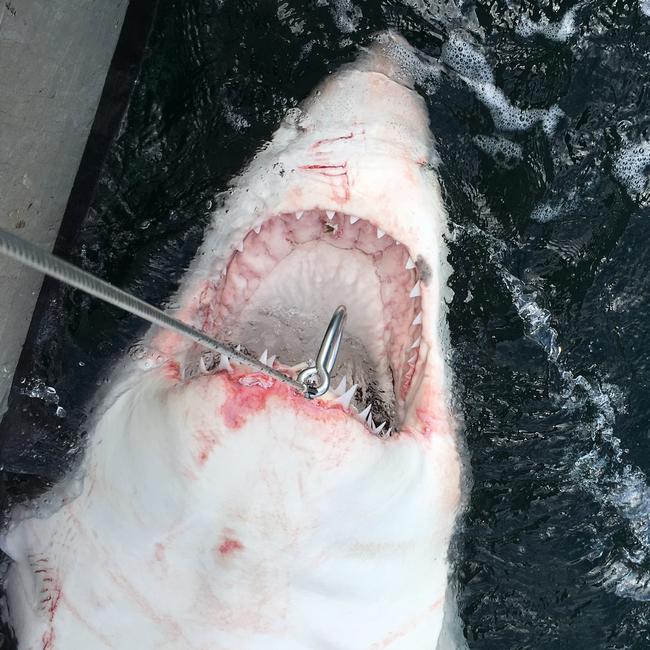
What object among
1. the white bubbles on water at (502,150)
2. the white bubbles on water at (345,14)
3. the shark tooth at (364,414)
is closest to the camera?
the shark tooth at (364,414)

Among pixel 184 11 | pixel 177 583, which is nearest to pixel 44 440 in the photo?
pixel 177 583

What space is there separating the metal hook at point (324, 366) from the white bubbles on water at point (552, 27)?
1432mm

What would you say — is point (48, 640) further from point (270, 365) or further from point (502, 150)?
point (502, 150)

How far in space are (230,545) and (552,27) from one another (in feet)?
6.56

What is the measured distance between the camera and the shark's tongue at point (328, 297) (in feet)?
5.81

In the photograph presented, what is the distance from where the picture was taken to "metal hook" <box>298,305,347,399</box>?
4.43ft

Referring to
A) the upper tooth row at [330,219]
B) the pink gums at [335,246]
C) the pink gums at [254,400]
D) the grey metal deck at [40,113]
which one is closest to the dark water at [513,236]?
the grey metal deck at [40,113]

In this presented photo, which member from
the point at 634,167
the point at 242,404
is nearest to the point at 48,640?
the point at 242,404

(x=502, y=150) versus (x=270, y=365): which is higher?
(x=502, y=150)

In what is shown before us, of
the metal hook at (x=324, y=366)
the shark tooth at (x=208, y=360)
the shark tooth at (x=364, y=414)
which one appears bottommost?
the shark tooth at (x=208, y=360)

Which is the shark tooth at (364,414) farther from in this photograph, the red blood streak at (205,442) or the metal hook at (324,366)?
the red blood streak at (205,442)

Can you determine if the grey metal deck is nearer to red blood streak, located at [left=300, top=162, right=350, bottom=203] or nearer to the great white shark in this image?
the great white shark

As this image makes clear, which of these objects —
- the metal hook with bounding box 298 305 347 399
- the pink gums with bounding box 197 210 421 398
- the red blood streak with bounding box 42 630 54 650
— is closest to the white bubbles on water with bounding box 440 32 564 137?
the pink gums with bounding box 197 210 421 398

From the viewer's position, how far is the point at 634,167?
2492 mm
